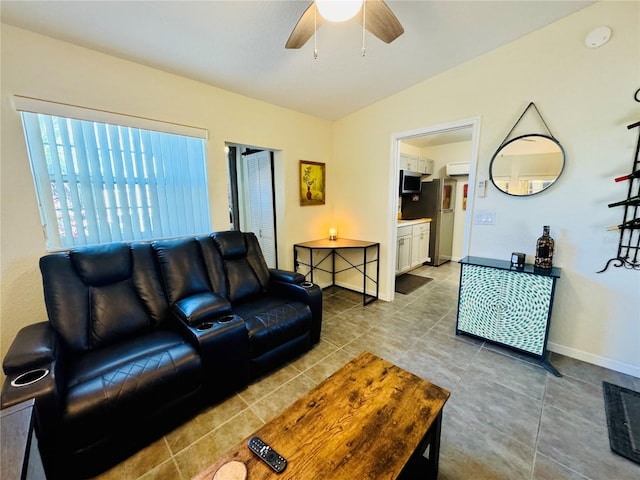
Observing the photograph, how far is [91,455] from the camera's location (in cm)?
126

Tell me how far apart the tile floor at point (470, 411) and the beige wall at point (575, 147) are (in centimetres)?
40

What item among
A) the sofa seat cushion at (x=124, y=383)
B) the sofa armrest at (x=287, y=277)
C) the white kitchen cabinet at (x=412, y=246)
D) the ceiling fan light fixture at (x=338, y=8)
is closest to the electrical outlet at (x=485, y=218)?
the white kitchen cabinet at (x=412, y=246)

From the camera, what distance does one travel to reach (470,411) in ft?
5.48

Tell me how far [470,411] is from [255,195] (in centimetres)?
332

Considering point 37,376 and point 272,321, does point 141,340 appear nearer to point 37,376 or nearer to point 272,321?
point 37,376

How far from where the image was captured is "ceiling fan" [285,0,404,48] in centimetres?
126

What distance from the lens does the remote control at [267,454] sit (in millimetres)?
894

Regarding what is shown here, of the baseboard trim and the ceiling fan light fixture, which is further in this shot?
the baseboard trim

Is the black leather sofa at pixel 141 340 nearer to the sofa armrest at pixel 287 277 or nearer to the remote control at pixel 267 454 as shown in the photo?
the sofa armrest at pixel 287 277

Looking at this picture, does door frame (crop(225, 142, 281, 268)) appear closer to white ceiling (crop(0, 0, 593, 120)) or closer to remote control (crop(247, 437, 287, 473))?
white ceiling (crop(0, 0, 593, 120))

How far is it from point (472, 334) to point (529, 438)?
1.08 meters

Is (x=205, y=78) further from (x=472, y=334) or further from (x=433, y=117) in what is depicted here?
(x=472, y=334)

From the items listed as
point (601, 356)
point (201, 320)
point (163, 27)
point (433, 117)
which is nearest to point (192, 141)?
point (163, 27)

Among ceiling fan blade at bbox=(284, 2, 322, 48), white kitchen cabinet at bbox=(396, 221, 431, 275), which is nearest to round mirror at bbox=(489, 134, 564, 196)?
white kitchen cabinet at bbox=(396, 221, 431, 275)
